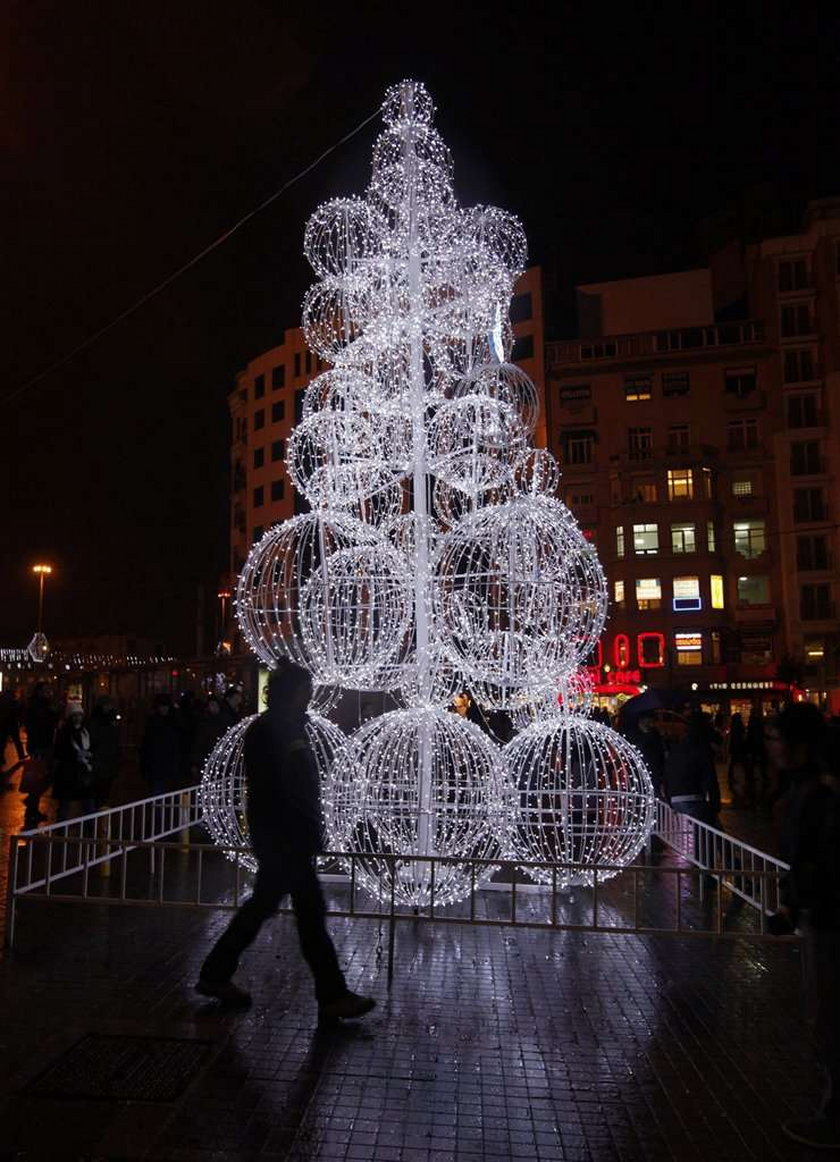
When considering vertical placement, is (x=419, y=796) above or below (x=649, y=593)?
below

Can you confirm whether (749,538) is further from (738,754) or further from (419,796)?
(419,796)

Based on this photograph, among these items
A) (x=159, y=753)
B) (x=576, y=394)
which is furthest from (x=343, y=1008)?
(x=576, y=394)

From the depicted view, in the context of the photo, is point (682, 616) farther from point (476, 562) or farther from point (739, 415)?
point (476, 562)

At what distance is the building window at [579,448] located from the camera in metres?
44.8

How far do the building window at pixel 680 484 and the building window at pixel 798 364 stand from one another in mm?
5962

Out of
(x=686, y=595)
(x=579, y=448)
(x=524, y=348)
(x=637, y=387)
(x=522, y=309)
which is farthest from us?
(x=522, y=309)

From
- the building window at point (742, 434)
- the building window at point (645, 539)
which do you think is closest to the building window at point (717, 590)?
the building window at point (645, 539)

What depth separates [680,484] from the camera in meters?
42.3

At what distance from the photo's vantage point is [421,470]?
888 centimetres

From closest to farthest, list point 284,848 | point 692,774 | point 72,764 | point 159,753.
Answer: point 284,848
point 692,774
point 72,764
point 159,753

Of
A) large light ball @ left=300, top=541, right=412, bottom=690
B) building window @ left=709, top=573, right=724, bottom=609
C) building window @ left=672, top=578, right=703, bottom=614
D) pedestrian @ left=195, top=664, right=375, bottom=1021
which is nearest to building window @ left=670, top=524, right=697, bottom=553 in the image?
building window @ left=672, top=578, right=703, bottom=614

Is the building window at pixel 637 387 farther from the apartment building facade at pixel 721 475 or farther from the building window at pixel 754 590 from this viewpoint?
the building window at pixel 754 590

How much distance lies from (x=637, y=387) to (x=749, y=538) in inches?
335

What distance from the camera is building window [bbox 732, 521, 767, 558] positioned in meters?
41.8
